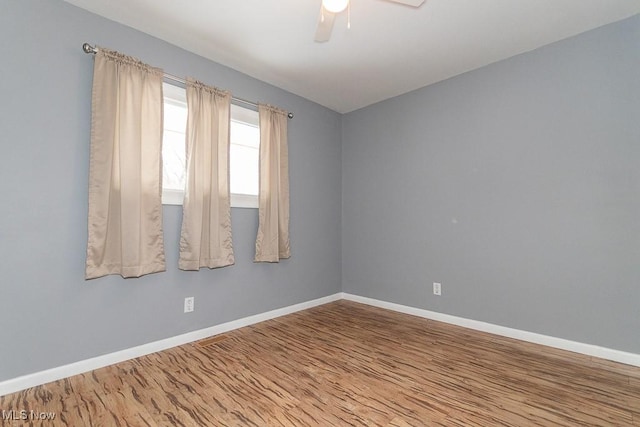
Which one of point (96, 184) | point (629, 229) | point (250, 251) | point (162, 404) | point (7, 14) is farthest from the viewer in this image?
point (250, 251)

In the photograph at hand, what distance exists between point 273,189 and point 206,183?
0.72 m

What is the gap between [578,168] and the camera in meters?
2.31

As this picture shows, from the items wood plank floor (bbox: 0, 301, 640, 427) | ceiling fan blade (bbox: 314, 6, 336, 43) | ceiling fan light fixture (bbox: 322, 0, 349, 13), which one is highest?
ceiling fan blade (bbox: 314, 6, 336, 43)

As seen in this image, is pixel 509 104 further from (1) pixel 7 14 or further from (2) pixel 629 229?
(1) pixel 7 14

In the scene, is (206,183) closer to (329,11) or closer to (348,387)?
(329,11)

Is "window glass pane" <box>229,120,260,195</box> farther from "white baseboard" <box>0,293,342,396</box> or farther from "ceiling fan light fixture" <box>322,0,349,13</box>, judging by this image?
"ceiling fan light fixture" <box>322,0,349,13</box>

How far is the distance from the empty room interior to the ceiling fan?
0.8 inches

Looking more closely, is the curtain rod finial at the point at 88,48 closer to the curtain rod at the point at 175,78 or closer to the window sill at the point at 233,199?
the curtain rod at the point at 175,78

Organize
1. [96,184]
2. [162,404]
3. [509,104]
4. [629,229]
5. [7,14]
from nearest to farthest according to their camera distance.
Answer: [162,404] → [7,14] → [96,184] → [629,229] → [509,104]

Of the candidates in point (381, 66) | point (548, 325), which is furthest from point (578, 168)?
point (381, 66)

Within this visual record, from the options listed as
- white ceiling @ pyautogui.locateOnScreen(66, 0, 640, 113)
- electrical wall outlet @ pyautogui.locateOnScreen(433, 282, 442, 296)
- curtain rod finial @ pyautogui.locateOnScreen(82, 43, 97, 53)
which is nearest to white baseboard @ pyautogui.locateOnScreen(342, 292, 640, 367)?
electrical wall outlet @ pyautogui.locateOnScreen(433, 282, 442, 296)

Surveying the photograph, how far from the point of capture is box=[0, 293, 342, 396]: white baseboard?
5.62ft

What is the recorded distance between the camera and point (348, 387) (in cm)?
179

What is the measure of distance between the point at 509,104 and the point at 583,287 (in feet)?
5.48
